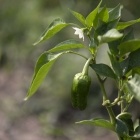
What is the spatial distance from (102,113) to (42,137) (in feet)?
2.23

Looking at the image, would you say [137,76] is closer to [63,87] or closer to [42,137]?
[63,87]

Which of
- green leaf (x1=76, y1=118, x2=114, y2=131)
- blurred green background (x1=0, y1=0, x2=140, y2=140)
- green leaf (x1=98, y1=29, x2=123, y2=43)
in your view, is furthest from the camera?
blurred green background (x1=0, y1=0, x2=140, y2=140)

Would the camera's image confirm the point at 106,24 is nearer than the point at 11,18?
Yes

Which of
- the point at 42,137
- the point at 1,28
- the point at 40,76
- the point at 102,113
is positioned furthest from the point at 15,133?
the point at 40,76

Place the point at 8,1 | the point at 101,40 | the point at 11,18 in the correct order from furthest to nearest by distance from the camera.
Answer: the point at 8,1
the point at 11,18
the point at 101,40

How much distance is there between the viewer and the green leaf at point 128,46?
124 cm

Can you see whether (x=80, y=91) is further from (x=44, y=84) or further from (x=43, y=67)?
(x=44, y=84)

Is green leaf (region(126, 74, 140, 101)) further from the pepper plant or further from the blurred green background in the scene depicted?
the blurred green background

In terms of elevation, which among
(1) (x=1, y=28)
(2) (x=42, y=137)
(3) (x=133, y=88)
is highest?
(3) (x=133, y=88)

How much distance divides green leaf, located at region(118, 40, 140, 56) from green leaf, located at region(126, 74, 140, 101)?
6 centimetres

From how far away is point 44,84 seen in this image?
17.6 ft

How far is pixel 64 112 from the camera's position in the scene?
5.68 m

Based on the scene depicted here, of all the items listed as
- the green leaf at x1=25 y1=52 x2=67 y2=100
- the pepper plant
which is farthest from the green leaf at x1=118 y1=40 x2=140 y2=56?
the green leaf at x1=25 y1=52 x2=67 y2=100

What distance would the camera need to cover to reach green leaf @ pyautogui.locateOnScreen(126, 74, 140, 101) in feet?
4.00
